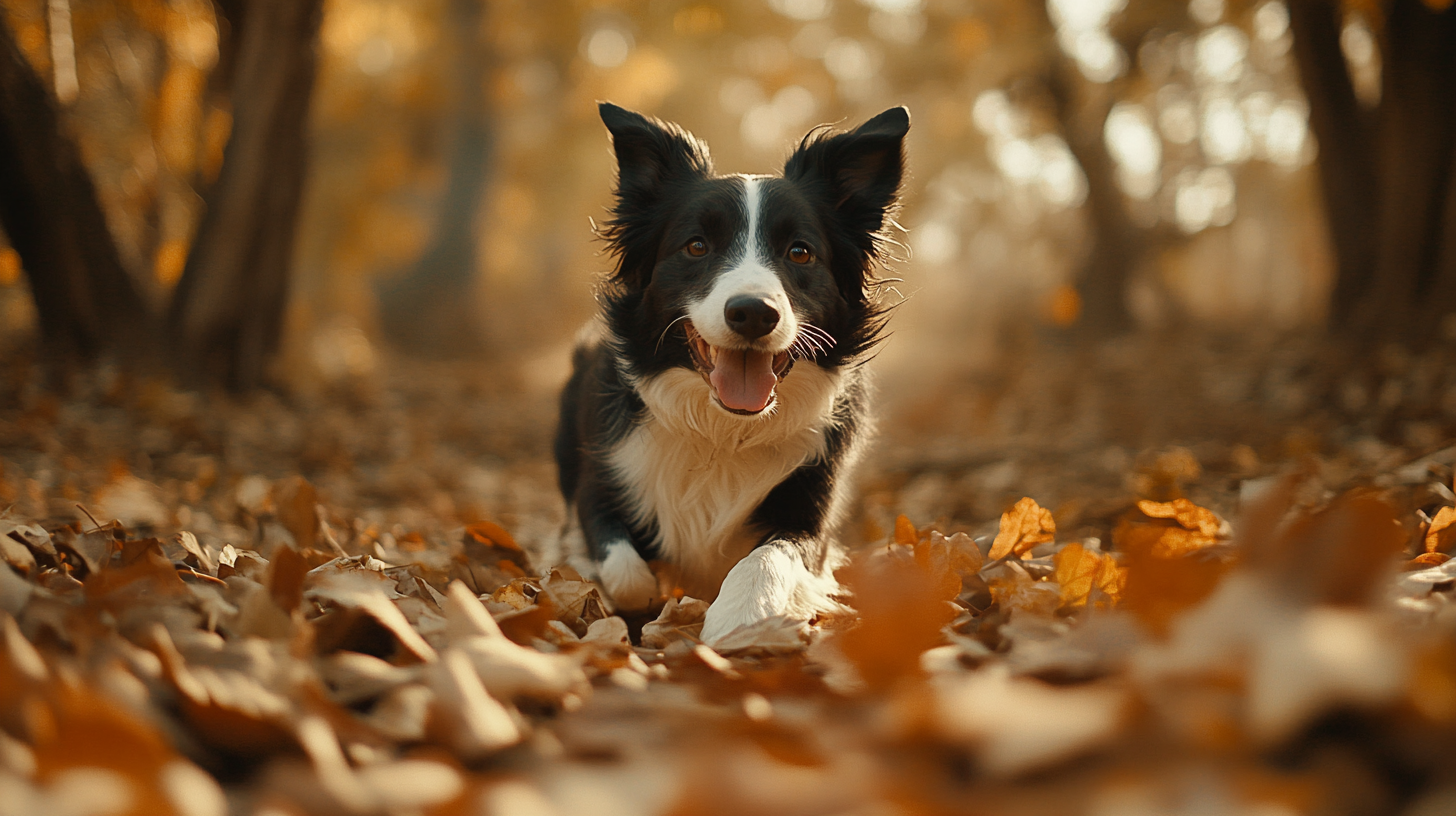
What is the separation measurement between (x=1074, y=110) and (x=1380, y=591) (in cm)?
1340

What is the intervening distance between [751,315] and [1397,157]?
6.08 meters

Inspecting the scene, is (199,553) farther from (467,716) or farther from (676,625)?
(467,716)

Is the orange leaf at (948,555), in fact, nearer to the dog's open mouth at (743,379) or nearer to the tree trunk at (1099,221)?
the dog's open mouth at (743,379)

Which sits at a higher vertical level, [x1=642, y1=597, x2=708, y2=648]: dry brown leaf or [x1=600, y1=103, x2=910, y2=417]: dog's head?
[x1=600, y1=103, x2=910, y2=417]: dog's head

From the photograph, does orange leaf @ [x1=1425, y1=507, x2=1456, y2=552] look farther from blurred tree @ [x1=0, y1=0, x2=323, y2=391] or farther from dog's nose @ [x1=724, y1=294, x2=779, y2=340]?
blurred tree @ [x1=0, y1=0, x2=323, y2=391]

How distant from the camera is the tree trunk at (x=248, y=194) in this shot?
704 centimetres

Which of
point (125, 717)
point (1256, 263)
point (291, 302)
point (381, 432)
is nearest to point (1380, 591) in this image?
point (125, 717)

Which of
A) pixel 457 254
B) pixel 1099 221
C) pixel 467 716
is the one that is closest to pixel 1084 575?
pixel 467 716

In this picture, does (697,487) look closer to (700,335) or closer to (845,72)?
(700,335)

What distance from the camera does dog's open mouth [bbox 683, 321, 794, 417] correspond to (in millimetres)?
3168

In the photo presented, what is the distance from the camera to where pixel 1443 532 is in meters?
2.58

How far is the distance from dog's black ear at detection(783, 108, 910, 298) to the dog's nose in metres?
1.00

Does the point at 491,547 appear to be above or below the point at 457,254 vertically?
Answer: above

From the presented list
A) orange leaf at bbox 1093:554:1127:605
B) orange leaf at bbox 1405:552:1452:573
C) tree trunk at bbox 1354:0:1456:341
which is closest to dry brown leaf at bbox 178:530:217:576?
orange leaf at bbox 1093:554:1127:605
